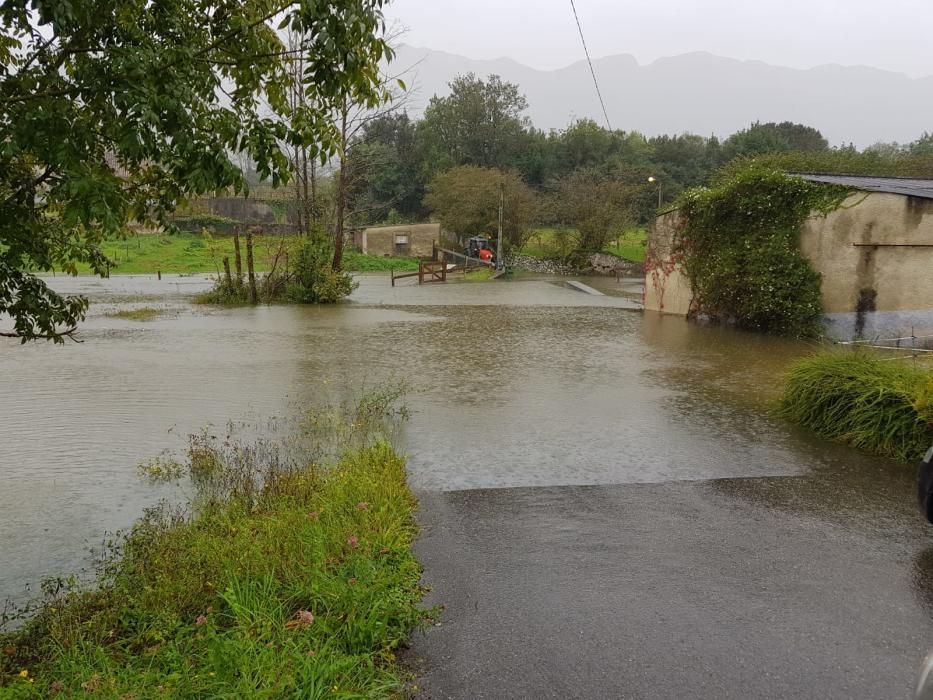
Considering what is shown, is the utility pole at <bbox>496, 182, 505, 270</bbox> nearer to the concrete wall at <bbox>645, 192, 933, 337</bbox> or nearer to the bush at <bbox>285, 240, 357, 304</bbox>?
the bush at <bbox>285, 240, 357, 304</bbox>

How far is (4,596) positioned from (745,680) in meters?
4.17

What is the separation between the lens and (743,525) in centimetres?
502

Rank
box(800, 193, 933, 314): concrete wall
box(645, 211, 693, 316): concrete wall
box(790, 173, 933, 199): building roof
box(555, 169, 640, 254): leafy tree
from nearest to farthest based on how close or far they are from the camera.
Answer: box(800, 193, 933, 314): concrete wall
box(790, 173, 933, 199): building roof
box(645, 211, 693, 316): concrete wall
box(555, 169, 640, 254): leafy tree

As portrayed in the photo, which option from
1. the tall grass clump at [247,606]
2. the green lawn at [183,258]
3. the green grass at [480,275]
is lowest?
the green grass at [480,275]

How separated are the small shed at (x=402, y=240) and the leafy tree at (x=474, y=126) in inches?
559

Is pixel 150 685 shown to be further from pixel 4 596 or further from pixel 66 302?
pixel 66 302

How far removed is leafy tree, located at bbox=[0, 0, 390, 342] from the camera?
3.06 meters

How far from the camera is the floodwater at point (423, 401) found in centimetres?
613

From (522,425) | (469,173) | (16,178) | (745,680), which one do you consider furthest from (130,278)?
(745,680)

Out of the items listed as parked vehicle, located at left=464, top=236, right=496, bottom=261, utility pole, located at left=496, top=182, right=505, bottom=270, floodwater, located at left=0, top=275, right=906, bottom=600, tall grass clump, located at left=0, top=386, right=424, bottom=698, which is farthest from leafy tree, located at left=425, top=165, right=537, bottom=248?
tall grass clump, located at left=0, top=386, right=424, bottom=698

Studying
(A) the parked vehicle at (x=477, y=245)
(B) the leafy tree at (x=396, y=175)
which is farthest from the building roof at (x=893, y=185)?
(B) the leafy tree at (x=396, y=175)

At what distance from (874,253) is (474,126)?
52.0 m

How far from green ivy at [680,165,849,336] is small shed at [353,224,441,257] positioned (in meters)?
31.7

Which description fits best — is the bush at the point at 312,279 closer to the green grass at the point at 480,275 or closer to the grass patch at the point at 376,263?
the green grass at the point at 480,275
